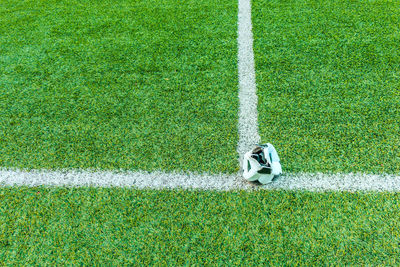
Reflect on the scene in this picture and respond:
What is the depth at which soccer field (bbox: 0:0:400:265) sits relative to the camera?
1.70 metres

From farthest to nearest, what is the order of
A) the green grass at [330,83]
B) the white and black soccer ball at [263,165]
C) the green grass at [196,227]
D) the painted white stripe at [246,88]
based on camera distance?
the painted white stripe at [246,88] → the green grass at [330,83] → the white and black soccer ball at [263,165] → the green grass at [196,227]

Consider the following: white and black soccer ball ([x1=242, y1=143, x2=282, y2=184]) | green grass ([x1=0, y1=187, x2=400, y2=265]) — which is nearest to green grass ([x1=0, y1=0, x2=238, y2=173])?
white and black soccer ball ([x1=242, y1=143, x2=282, y2=184])

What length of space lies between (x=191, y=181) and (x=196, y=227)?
32cm

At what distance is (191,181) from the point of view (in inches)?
77.0

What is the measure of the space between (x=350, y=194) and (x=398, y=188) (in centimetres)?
32

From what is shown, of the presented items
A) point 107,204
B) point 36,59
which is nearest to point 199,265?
point 107,204

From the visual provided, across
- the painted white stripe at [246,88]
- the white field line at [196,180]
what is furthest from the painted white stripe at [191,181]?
the painted white stripe at [246,88]

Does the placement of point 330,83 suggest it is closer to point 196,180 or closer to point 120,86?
point 196,180

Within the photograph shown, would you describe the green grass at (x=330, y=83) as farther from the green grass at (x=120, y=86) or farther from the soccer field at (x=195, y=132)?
the green grass at (x=120, y=86)

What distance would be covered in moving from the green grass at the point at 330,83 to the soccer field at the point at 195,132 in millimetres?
13

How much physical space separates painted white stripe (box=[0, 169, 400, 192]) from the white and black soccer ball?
7cm

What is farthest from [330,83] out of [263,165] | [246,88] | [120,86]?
[120,86]

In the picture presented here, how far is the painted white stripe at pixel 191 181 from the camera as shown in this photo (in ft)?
6.20

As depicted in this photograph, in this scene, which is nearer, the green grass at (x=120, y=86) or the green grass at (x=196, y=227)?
the green grass at (x=196, y=227)
